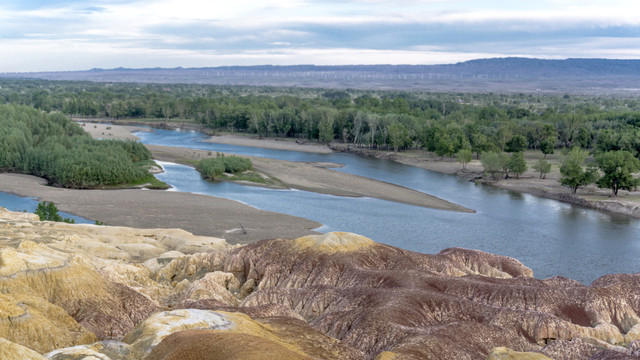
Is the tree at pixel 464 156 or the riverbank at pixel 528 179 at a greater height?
the tree at pixel 464 156

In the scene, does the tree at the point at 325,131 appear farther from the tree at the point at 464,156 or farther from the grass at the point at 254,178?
the grass at the point at 254,178

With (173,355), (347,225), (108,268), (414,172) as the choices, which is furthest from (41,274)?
(414,172)

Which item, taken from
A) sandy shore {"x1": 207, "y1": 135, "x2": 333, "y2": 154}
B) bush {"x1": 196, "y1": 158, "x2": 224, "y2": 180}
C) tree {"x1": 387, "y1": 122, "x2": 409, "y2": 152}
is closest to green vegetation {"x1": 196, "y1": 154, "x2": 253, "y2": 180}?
bush {"x1": 196, "y1": 158, "x2": 224, "y2": 180}

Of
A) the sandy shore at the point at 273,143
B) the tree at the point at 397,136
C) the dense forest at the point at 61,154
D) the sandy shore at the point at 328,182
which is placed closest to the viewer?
the sandy shore at the point at 328,182

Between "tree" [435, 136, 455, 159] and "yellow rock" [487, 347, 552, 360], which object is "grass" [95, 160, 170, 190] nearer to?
"tree" [435, 136, 455, 159]

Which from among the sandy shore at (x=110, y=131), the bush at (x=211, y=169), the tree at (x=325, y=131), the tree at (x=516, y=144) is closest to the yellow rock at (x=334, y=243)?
the bush at (x=211, y=169)

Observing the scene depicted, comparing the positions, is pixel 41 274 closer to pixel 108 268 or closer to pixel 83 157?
pixel 108 268

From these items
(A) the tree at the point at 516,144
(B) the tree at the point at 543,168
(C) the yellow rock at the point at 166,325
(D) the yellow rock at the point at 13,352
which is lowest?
(B) the tree at the point at 543,168
